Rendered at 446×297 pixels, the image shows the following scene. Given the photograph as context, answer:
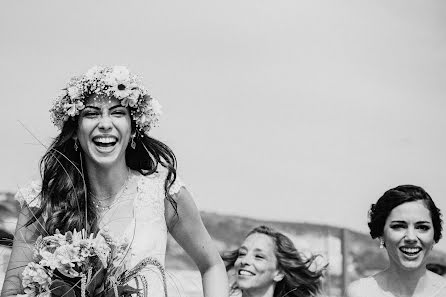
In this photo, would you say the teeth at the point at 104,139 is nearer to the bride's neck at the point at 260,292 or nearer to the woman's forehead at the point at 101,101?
the woman's forehead at the point at 101,101

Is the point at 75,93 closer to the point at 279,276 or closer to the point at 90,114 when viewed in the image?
the point at 90,114

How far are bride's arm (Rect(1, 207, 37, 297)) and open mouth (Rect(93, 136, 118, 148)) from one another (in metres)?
0.37

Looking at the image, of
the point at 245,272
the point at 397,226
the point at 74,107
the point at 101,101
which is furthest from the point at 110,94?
the point at 245,272

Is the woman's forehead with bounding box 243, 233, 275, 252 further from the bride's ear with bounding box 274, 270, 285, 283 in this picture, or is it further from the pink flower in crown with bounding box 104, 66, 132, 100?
the pink flower in crown with bounding box 104, 66, 132, 100

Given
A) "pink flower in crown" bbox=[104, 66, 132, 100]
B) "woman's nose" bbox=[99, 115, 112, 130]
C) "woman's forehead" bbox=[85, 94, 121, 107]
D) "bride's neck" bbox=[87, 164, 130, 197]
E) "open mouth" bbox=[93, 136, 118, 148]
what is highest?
"pink flower in crown" bbox=[104, 66, 132, 100]

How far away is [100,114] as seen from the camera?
11.6 feet

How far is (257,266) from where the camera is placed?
208 inches

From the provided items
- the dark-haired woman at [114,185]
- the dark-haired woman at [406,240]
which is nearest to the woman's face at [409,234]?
the dark-haired woman at [406,240]

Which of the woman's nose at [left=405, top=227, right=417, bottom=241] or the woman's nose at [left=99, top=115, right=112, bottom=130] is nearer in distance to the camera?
the woman's nose at [left=99, top=115, right=112, bottom=130]

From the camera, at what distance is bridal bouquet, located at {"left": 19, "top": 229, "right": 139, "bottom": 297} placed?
281 centimetres

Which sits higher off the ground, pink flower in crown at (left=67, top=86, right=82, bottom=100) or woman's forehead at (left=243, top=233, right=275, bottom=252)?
pink flower in crown at (left=67, top=86, right=82, bottom=100)

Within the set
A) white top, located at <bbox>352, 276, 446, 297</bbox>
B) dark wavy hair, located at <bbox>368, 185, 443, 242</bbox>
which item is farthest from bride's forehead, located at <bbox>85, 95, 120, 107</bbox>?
Result: white top, located at <bbox>352, 276, 446, 297</bbox>

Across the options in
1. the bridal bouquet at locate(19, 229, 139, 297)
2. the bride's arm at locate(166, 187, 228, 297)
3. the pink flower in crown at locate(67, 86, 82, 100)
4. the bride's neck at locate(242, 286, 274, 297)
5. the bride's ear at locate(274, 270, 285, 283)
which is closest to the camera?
the bridal bouquet at locate(19, 229, 139, 297)

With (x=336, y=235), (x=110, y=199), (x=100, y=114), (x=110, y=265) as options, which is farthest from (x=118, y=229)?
(x=336, y=235)
